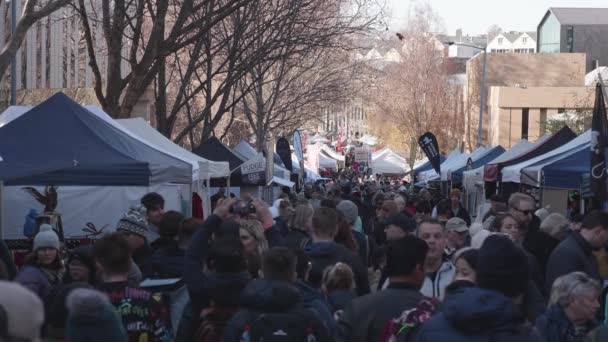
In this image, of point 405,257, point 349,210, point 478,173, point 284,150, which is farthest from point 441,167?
point 405,257

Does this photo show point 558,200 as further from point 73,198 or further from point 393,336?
point 393,336

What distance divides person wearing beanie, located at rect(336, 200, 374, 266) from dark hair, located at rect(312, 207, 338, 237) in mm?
2432

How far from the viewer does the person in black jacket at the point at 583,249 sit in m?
8.16

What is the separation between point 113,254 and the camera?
20.7 ft

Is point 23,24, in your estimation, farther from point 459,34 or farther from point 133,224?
point 459,34

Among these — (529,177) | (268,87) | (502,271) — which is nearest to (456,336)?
(502,271)

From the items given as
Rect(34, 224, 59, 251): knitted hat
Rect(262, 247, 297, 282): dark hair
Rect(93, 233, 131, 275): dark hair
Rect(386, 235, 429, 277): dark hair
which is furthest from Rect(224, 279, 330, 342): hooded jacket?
Rect(34, 224, 59, 251): knitted hat

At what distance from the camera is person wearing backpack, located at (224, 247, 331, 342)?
5562mm

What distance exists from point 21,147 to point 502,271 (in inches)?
345

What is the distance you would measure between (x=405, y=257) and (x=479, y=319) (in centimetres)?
129

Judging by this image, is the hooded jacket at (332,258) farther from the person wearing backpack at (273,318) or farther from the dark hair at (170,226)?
the person wearing backpack at (273,318)

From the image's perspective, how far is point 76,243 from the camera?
16094mm

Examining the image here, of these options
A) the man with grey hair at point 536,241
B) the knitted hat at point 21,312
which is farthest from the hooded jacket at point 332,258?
the knitted hat at point 21,312

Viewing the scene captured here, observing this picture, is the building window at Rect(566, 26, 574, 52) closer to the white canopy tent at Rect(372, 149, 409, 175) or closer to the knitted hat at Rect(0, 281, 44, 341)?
the white canopy tent at Rect(372, 149, 409, 175)
